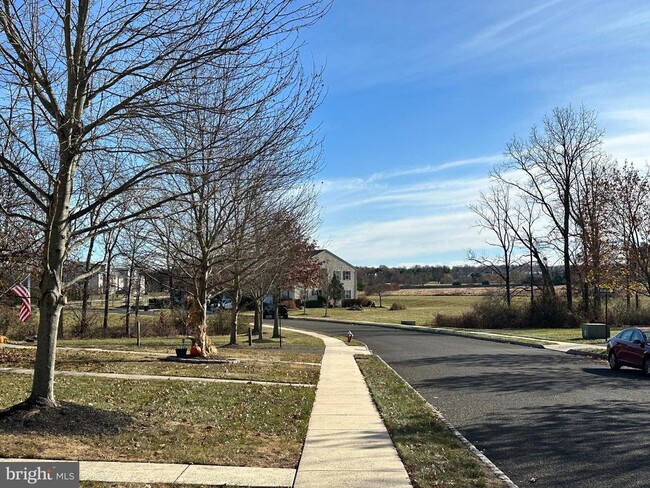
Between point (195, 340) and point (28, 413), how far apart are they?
10.8 metres

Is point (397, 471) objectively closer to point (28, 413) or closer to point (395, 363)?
point (28, 413)

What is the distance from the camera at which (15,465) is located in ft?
20.1

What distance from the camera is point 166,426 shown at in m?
8.62

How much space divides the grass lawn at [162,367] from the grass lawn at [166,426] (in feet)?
8.06

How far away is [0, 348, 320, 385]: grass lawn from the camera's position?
1518 centimetres

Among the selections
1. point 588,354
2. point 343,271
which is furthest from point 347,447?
point 343,271

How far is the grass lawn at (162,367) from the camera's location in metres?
15.2

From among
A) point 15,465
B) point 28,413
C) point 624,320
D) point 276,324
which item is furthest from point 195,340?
point 624,320

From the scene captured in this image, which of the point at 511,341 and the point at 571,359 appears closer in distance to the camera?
the point at 571,359

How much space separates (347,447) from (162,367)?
31.3 feet

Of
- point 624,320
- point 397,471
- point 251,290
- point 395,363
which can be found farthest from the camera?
point 624,320

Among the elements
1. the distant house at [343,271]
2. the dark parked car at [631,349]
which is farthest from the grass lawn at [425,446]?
the distant house at [343,271]

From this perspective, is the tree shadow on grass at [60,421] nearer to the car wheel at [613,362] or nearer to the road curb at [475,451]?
the road curb at [475,451]

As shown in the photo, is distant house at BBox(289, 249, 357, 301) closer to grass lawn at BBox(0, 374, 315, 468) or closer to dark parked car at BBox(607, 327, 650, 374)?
dark parked car at BBox(607, 327, 650, 374)
